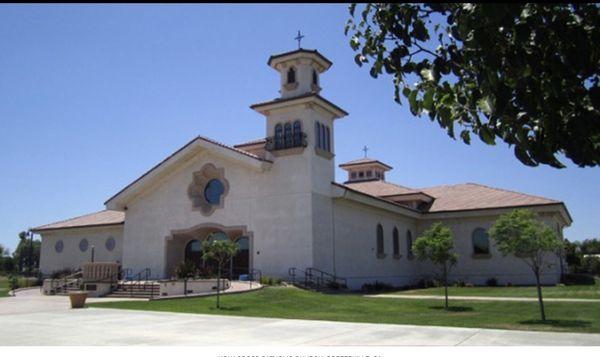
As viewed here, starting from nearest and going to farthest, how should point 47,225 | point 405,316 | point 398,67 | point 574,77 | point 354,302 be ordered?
point 574,77 → point 398,67 → point 405,316 → point 354,302 → point 47,225

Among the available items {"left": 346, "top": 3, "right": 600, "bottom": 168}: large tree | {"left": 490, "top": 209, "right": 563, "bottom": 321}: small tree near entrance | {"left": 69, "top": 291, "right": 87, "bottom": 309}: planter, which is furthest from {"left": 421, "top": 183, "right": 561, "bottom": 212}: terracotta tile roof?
{"left": 346, "top": 3, "right": 600, "bottom": 168}: large tree

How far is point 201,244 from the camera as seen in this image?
32.6m

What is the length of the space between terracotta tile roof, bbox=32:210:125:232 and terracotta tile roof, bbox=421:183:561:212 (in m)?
24.6

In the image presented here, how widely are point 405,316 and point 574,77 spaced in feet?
45.0

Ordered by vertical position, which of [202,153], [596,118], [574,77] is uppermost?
[202,153]

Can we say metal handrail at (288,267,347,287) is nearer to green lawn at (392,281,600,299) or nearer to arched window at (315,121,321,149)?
green lawn at (392,281,600,299)

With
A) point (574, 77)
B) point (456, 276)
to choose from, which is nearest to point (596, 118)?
point (574, 77)

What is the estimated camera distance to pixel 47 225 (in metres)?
46.5

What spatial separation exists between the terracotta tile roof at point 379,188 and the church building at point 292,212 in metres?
0.36

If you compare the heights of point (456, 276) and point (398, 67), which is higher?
point (398, 67)

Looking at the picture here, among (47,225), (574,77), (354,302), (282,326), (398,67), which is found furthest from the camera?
(47,225)

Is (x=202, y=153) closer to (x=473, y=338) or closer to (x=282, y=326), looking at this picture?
(x=282, y=326)

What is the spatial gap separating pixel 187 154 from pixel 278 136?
6.34 metres

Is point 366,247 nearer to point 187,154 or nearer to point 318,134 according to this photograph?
point 318,134
